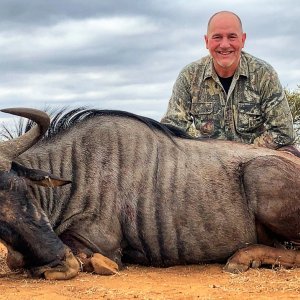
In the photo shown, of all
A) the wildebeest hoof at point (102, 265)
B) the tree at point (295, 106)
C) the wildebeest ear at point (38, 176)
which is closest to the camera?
the wildebeest ear at point (38, 176)

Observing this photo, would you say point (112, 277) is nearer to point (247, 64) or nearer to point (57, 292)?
point (57, 292)

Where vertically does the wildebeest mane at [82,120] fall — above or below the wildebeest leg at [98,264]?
above

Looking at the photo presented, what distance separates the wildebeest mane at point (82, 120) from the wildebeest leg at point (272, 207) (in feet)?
2.62

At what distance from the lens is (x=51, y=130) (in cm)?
626

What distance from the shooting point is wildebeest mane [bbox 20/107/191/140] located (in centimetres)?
628

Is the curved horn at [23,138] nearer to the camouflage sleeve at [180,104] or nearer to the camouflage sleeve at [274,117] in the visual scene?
the camouflage sleeve at [180,104]

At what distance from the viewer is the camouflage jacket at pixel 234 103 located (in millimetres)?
7879

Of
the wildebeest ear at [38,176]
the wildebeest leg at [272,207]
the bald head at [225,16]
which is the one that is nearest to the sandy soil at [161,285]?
the wildebeest leg at [272,207]

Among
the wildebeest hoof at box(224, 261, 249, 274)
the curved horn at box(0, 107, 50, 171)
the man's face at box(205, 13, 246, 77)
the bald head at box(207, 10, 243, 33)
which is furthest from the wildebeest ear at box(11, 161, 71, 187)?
the bald head at box(207, 10, 243, 33)

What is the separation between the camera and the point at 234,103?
8.03m

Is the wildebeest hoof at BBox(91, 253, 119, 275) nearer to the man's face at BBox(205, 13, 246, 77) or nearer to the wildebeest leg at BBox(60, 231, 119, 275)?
the wildebeest leg at BBox(60, 231, 119, 275)

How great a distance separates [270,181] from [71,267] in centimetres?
184

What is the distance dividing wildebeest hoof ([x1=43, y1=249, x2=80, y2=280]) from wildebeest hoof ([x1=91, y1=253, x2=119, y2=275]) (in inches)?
8.0

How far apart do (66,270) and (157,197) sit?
1117mm
